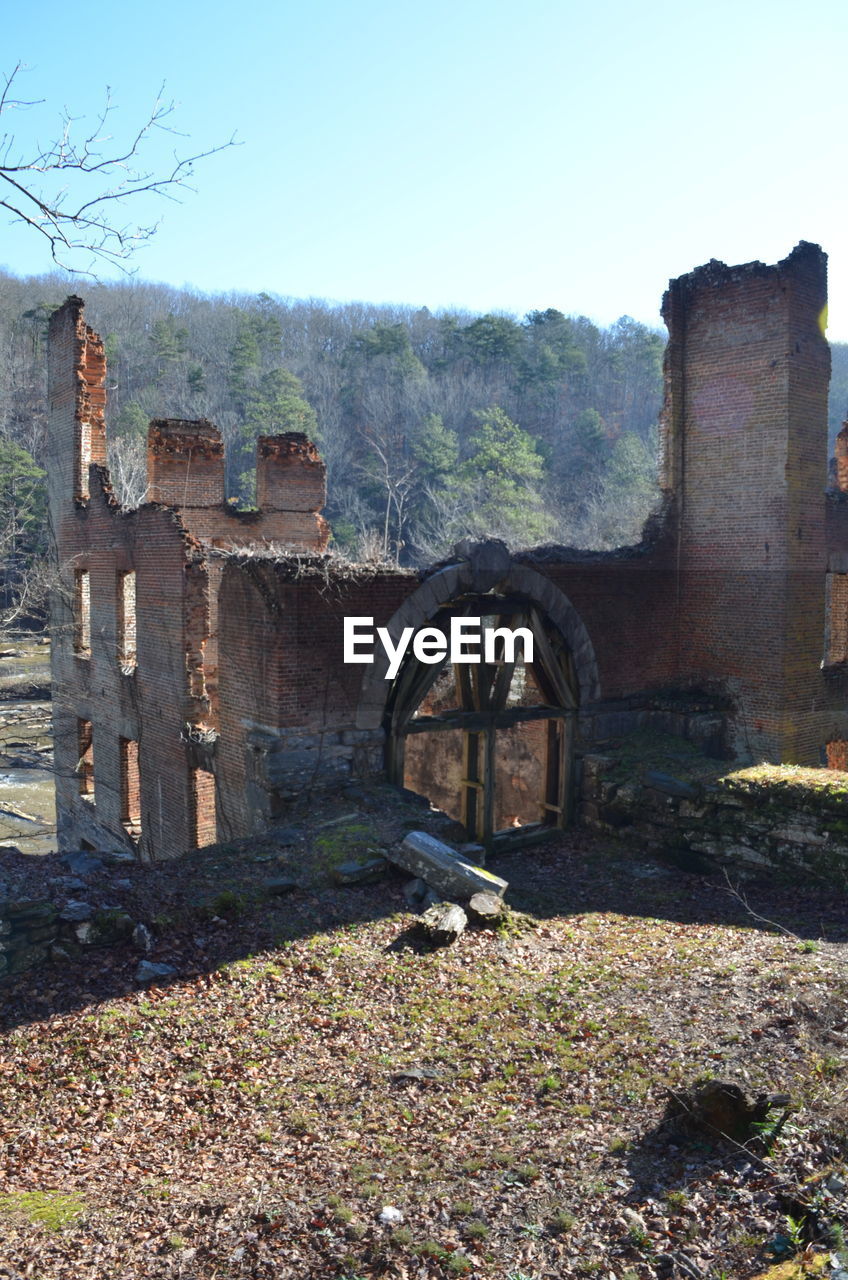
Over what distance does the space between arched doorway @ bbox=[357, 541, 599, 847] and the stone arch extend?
0.5 inches

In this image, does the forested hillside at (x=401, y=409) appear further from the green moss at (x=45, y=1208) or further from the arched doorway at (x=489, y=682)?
the green moss at (x=45, y=1208)

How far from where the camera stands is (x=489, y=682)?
13.0 meters

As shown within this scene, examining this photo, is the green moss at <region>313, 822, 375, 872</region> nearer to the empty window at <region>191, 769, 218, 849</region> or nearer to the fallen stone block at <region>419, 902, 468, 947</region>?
the fallen stone block at <region>419, 902, 468, 947</region>

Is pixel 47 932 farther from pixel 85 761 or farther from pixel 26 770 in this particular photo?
pixel 26 770

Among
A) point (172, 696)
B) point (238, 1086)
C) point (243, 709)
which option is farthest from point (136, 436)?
point (238, 1086)

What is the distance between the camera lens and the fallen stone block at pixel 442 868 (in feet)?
29.9

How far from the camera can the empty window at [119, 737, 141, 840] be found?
15.9 m

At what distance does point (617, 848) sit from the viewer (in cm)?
1284

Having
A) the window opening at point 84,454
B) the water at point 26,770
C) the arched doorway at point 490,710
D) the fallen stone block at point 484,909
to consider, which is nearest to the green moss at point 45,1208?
the fallen stone block at point 484,909

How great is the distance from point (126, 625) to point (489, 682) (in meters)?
6.85

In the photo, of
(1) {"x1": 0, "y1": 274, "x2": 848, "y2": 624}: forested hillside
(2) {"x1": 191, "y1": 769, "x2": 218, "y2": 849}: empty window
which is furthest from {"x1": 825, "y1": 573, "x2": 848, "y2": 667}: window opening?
(1) {"x1": 0, "y1": 274, "x2": 848, "y2": 624}: forested hillside

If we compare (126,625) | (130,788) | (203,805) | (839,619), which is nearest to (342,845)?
(203,805)

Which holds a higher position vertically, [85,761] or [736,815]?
[736,815]

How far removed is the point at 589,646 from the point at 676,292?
598cm
